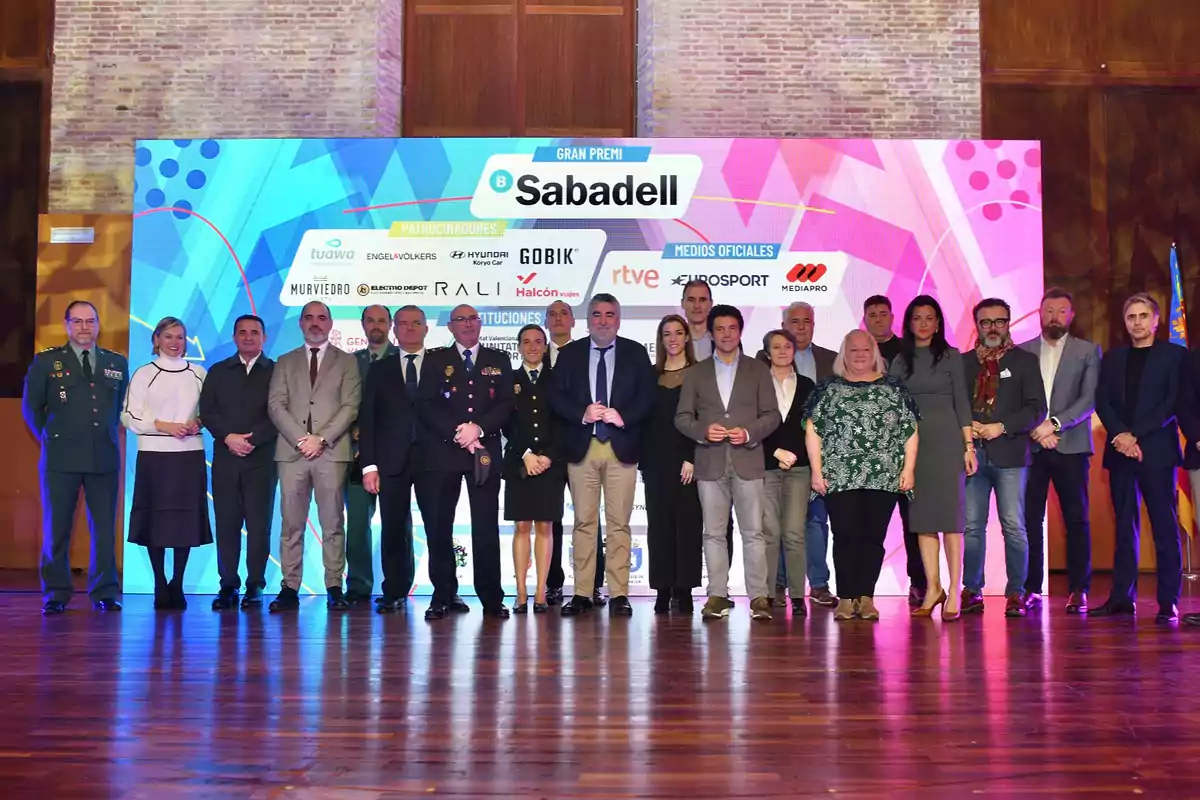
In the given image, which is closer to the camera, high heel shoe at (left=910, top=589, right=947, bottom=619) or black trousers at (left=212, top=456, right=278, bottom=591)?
high heel shoe at (left=910, top=589, right=947, bottom=619)

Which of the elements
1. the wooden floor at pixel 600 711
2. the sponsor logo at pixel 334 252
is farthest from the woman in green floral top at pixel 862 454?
the sponsor logo at pixel 334 252

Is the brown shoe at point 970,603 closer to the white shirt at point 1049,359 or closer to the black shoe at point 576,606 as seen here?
the white shirt at point 1049,359

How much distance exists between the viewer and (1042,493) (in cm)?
662

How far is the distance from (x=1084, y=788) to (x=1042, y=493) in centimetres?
399

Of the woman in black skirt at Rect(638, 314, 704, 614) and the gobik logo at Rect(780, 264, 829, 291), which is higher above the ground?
the gobik logo at Rect(780, 264, 829, 291)

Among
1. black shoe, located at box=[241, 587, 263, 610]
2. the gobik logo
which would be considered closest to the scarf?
the gobik logo

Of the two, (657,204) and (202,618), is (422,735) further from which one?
(657,204)

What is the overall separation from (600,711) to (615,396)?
2.76 m

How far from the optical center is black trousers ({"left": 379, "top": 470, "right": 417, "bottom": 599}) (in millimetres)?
6652

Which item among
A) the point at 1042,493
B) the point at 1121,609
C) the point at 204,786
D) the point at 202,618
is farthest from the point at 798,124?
the point at 204,786

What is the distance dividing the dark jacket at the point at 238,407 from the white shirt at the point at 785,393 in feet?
8.77

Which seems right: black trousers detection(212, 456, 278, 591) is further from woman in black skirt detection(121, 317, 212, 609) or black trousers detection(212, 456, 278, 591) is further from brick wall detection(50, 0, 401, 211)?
brick wall detection(50, 0, 401, 211)

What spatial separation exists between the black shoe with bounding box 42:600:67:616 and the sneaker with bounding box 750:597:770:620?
3522 mm

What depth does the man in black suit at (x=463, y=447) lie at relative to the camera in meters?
6.29
